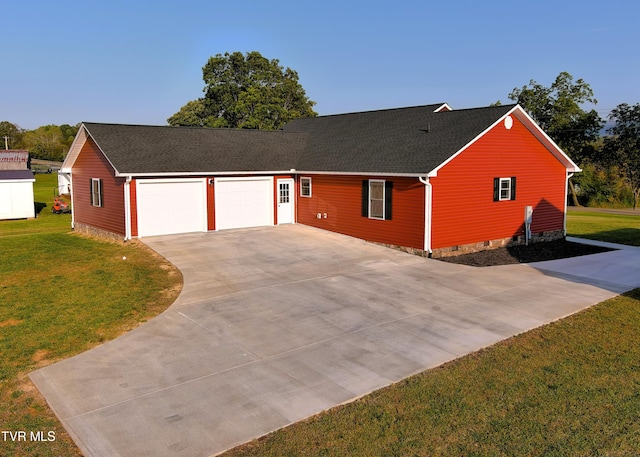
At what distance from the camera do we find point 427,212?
1630 centimetres

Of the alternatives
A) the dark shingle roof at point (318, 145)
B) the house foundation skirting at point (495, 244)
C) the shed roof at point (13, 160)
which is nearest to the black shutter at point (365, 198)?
the dark shingle roof at point (318, 145)

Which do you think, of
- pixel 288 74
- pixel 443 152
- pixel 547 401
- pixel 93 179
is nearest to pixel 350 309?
pixel 547 401

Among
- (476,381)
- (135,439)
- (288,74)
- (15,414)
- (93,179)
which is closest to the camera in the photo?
(135,439)

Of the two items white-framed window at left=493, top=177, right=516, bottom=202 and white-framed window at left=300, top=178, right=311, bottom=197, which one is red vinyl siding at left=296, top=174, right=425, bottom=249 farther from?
white-framed window at left=493, top=177, right=516, bottom=202

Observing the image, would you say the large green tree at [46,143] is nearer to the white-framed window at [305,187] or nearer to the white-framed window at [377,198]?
the white-framed window at [305,187]

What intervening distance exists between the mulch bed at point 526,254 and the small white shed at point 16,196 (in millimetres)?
25907

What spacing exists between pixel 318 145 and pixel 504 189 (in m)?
8.55

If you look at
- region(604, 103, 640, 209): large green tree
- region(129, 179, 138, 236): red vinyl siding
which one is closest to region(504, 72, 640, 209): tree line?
region(604, 103, 640, 209): large green tree

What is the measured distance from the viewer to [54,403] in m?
6.74

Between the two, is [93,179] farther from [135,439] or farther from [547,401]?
[547,401]

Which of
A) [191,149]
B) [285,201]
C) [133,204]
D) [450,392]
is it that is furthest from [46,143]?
[450,392]

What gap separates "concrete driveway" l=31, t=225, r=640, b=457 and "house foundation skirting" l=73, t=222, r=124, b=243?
3.84 metres

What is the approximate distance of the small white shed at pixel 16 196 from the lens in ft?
97.8

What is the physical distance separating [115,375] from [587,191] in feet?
152
